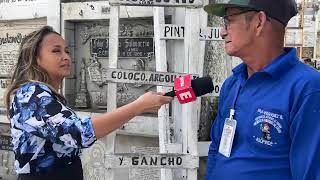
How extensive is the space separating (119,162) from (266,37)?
1.46 meters

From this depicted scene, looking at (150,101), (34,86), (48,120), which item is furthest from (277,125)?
(34,86)

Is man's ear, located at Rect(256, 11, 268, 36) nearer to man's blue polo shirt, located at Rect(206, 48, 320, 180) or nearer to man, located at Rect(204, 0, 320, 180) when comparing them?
man, located at Rect(204, 0, 320, 180)

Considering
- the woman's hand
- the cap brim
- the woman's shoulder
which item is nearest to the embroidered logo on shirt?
the cap brim

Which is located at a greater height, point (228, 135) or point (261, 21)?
point (261, 21)

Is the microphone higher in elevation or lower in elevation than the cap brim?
lower

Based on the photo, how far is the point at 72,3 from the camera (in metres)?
4.24

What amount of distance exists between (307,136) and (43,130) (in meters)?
1.18

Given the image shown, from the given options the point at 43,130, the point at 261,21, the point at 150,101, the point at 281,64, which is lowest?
the point at 43,130

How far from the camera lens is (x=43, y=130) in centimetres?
214

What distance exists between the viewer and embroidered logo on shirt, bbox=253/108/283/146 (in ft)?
5.72

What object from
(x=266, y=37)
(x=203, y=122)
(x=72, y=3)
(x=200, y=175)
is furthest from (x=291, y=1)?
(x=72, y=3)

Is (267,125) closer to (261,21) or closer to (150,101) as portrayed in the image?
(261,21)

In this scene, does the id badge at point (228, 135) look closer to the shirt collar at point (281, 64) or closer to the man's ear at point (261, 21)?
the shirt collar at point (281, 64)

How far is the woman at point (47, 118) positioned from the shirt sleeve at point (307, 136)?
82cm
